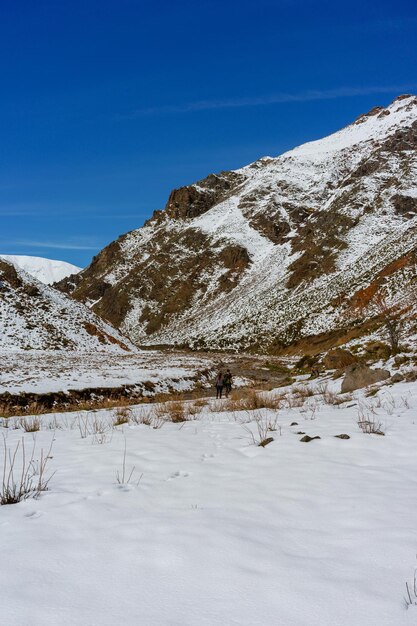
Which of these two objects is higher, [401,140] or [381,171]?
[401,140]

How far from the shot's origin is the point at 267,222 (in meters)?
109

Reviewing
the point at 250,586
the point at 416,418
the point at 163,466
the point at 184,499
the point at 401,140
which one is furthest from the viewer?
the point at 401,140

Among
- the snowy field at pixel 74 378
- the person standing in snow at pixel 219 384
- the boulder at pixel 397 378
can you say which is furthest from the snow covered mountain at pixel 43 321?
the boulder at pixel 397 378

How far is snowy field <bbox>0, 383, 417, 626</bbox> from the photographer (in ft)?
6.48

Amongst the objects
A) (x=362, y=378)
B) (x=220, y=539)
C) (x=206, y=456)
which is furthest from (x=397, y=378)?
(x=220, y=539)

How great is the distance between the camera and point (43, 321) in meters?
39.2

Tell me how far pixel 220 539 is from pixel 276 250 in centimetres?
9882

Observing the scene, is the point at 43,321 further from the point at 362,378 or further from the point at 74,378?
the point at 362,378

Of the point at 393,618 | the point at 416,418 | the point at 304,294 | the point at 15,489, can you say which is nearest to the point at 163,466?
the point at 15,489

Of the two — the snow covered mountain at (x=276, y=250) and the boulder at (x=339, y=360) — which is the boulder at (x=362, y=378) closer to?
the boulder at (x=339, y=360)

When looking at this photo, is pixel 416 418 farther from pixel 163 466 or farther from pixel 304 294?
pixel 304 294

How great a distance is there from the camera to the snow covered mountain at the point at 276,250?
205ft

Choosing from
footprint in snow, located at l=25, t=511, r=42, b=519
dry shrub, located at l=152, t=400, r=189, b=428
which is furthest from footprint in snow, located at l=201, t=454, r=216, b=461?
dry shrub, located at l=152, t=400, r=189, b=428

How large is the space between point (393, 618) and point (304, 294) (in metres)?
69.2
